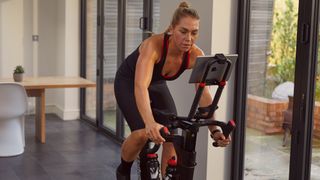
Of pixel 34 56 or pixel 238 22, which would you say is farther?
pixel 34 56

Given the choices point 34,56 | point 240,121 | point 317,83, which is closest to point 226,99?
point 240,121

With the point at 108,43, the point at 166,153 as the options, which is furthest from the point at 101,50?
the point at 166,153

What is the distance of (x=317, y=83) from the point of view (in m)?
3.12

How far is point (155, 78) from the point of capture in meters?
2.97

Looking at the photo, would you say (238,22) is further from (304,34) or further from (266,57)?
(304,34)

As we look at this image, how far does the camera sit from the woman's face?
8.50ft

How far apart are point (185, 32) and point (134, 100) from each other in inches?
22.7

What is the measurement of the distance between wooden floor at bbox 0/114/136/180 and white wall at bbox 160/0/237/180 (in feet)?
3.73

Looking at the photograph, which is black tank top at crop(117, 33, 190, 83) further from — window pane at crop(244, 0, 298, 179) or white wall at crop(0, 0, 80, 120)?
white wall at crop(0, 0, 80, 120)

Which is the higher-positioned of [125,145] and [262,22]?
[262,22]

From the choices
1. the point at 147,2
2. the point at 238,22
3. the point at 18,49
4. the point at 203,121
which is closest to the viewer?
the point at 203,121

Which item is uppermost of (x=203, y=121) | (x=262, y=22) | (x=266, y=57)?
(x=262, y=22)

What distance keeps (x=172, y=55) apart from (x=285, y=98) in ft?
3.20

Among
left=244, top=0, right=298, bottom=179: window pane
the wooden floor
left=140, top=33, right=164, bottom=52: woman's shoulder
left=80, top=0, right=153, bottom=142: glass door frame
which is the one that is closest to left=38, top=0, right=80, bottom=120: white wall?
left=80, top=0, right=153, bottom=142: glass door frame
